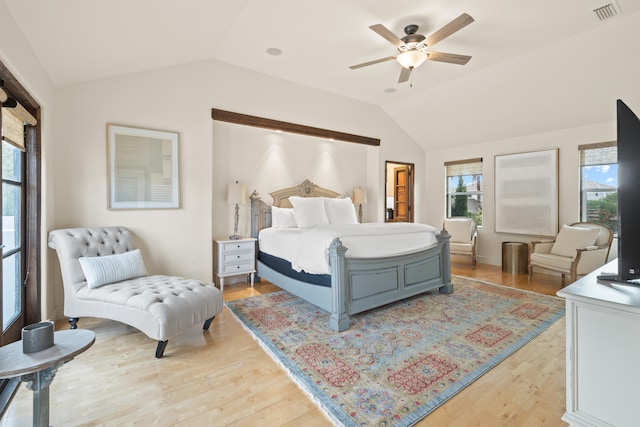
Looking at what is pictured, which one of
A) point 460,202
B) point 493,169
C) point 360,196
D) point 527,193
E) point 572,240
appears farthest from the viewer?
point 460,202

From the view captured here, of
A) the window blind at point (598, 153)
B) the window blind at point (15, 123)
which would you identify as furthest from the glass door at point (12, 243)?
the window blind at point (598, 153)

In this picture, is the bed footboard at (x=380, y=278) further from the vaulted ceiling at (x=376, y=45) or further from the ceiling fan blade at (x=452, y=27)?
the vaulted ceiling at (x=376, y=45)

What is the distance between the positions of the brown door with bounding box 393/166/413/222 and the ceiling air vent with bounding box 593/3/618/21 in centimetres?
398

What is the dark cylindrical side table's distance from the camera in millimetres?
5012

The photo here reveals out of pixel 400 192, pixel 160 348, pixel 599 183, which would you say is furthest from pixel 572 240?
pixel 160 348

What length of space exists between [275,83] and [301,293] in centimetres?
324

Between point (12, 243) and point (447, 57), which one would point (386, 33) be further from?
point (12, 243)

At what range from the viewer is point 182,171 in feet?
12.3

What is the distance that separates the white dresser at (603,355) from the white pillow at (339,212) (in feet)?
10.5

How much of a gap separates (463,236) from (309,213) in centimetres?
337

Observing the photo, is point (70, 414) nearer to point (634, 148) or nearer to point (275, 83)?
point (634, 148)

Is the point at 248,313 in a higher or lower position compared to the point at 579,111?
lower

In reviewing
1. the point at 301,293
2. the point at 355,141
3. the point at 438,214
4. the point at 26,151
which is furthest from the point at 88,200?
the point at 438,214

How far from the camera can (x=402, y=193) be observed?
712cm
